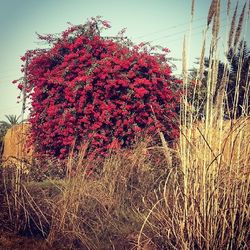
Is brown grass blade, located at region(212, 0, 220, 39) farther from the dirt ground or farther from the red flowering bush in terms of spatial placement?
the red flowering bush

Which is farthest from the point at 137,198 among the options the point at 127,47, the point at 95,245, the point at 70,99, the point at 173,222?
the point at 127,47

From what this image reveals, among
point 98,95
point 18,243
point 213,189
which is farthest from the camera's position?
point 98,95

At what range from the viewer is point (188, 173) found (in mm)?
2559

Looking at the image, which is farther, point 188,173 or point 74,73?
point 74,73

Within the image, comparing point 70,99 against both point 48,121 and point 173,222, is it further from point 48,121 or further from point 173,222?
point 173,222

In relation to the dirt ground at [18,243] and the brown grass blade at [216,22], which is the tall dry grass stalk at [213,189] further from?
the dirt ground at [18,243]

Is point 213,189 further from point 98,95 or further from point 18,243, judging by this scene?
point 98,95

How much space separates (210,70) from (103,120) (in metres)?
5.82

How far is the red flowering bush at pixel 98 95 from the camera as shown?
8.52 meters

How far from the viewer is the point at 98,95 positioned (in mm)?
8578

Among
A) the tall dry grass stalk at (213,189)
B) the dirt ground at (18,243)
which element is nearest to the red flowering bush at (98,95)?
the dirt ground at (18,243)

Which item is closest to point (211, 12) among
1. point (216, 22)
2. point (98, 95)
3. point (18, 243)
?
point (216, 22)

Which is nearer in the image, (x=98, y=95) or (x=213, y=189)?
(x=213, y=189)

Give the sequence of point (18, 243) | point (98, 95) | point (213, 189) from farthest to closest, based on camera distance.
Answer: point (98, 95) → point (18, 243) → point (213, 189)
